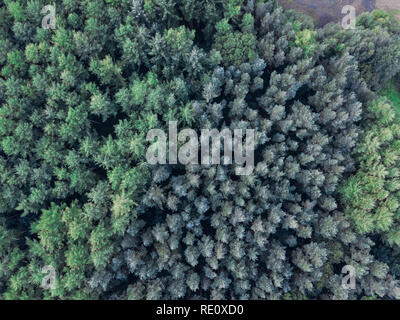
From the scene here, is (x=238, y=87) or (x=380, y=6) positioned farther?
(x=380, y=6)

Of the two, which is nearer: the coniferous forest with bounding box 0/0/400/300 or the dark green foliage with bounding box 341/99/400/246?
the coniferous forest with bounding box 0/0/400/300

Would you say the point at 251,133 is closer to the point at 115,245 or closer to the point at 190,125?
the point at 190,125

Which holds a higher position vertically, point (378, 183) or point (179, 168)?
point (179, 168)

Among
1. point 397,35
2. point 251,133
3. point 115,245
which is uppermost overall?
point 397,35

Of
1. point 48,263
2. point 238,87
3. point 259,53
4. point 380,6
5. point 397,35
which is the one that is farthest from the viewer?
point 380,6

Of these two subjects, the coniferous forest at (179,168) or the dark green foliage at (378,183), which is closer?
the coniferous forest at (179,168)

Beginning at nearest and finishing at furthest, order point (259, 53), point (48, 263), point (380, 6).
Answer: point (48, 263) → point (259, 53) → point (380, 6)

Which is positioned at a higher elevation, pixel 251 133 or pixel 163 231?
pixel 251 133
